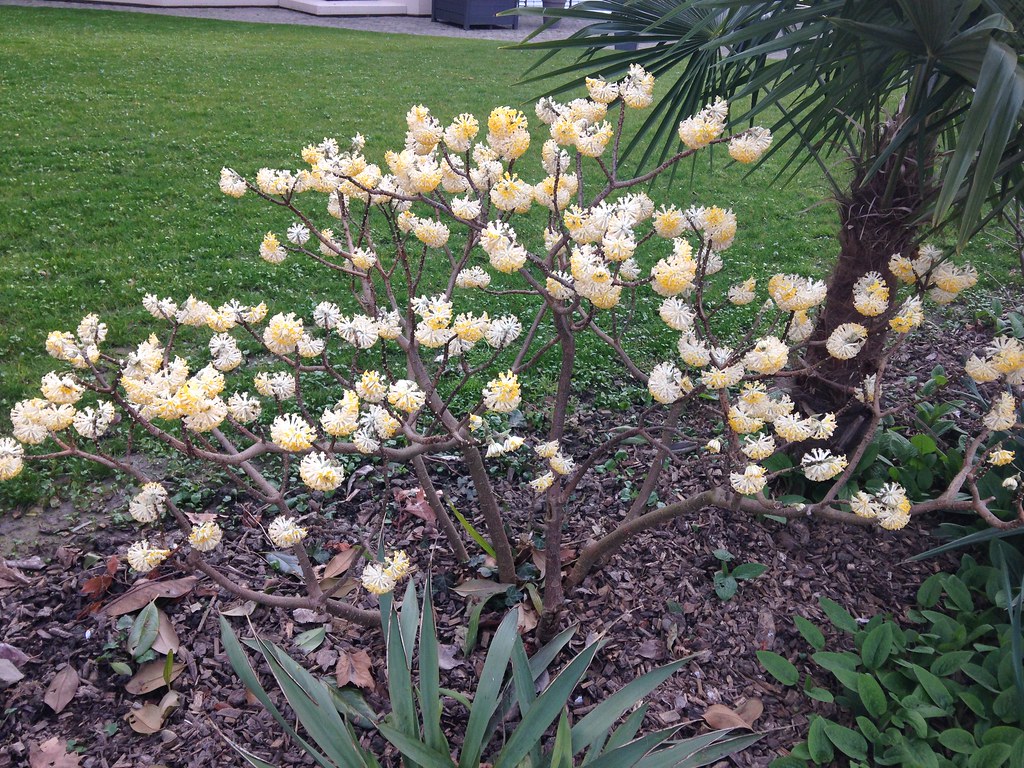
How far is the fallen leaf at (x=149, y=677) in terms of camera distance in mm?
2295

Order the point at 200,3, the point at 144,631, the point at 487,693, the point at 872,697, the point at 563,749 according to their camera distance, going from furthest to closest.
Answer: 1. the point at 200,3
2. the point at 144,631
3. the point at 872,697
4. the point at 487,693
5. the point at 563,749

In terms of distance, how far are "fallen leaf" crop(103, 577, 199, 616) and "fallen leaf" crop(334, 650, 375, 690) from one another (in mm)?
682

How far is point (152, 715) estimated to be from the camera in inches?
87.3

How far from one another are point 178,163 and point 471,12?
42.0 feet

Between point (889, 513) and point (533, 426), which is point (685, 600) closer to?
point (889, 513)

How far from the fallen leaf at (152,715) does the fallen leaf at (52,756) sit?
162 mm

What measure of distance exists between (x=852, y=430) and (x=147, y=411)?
2.71 meters

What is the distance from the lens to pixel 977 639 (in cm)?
248

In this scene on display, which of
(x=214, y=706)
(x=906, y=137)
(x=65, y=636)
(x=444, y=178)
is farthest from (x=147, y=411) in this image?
(x=906, y=137)

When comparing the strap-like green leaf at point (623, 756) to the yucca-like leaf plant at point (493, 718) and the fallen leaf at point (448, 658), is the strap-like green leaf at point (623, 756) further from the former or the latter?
the fallen leaf at point (448, 658)

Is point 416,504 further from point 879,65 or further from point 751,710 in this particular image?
point 879,65

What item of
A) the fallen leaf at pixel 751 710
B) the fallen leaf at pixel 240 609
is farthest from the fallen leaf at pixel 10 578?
the fallen leaf at pixel 751 710

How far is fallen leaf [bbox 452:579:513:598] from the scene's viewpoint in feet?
8.41

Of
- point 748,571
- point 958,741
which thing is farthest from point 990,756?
point 748,571
